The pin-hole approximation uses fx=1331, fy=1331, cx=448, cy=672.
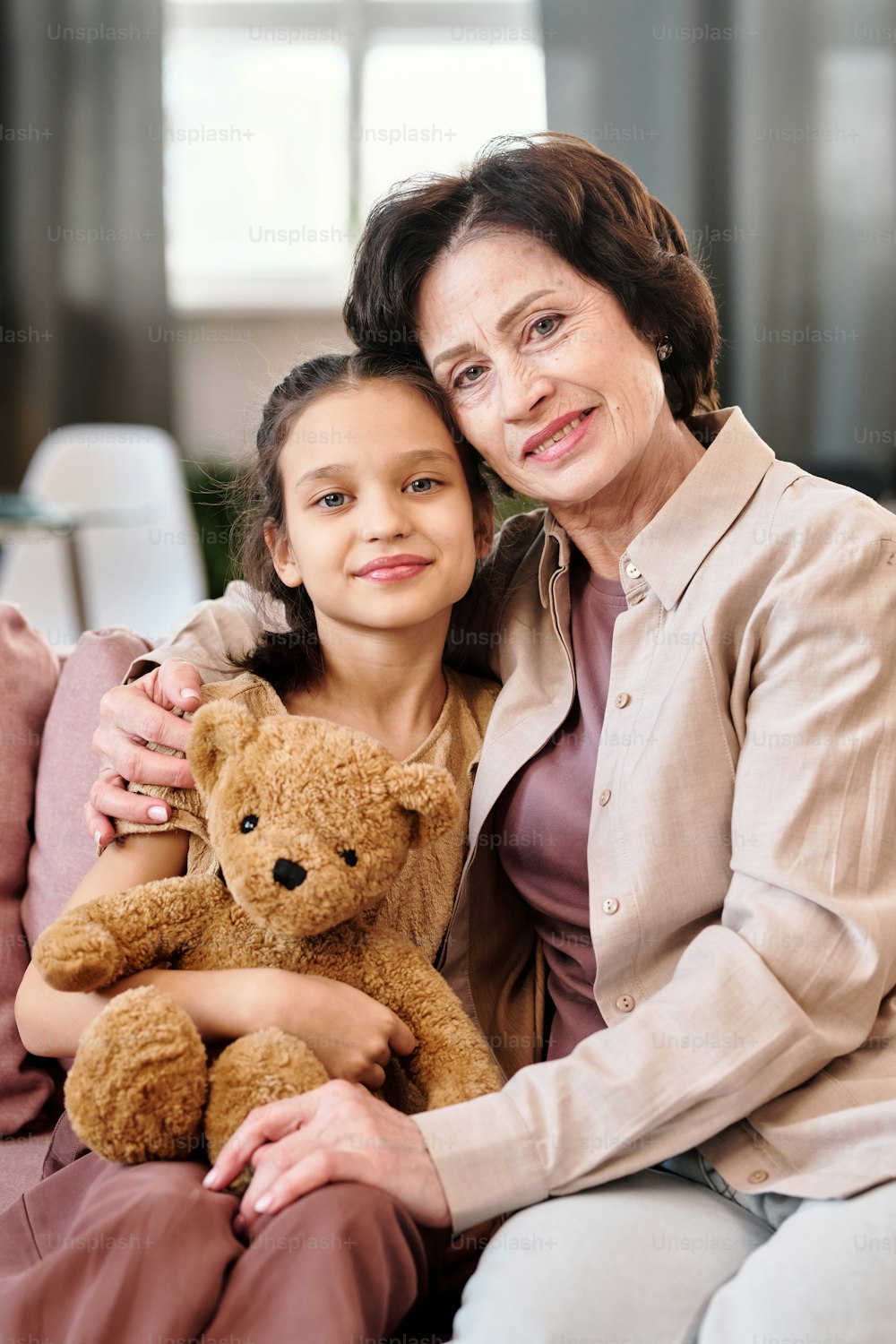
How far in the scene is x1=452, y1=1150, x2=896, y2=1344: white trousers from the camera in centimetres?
100

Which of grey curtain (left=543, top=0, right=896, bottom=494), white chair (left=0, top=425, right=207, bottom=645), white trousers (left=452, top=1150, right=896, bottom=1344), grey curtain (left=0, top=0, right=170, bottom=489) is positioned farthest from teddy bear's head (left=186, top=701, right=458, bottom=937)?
grey curtain (left=0, top=0, right=170, bottom=489)

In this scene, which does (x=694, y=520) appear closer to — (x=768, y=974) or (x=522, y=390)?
(x=522, y=390)

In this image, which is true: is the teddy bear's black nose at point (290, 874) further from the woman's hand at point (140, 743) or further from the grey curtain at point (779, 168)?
the grey curtain at point (779, 168)

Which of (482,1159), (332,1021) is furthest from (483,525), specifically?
(482,1159)

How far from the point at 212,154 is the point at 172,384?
3.09ft

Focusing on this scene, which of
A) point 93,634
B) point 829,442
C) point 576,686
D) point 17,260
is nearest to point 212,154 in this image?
point 17,260

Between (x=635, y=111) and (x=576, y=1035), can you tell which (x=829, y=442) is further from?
(x=576, y=1035)

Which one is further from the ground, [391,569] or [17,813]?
[391,569]

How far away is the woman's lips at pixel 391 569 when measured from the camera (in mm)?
1403

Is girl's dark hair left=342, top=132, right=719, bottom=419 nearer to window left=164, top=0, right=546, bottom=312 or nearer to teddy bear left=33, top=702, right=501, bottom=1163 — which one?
teddy bear left=33, top=702, right=501, bottom=1163

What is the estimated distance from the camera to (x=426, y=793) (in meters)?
1.18

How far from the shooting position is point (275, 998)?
1.19 meters

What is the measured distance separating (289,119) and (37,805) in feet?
14.8

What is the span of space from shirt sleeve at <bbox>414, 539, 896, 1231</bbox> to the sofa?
627 millimetres
